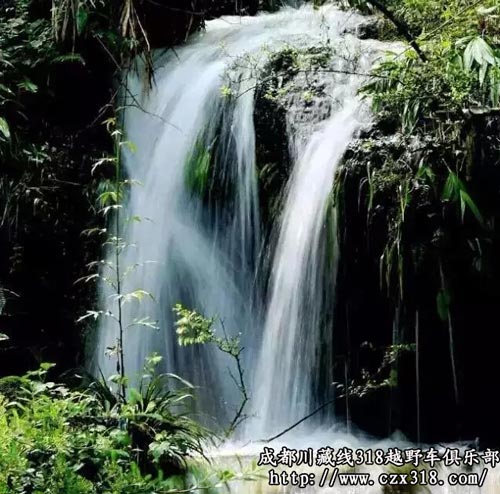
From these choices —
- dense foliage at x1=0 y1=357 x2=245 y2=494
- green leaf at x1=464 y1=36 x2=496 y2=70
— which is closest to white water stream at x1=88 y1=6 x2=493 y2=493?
green leaf at x1=464 y1=36 x2=496 y2=70

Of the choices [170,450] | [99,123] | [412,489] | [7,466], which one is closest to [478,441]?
[412,489]

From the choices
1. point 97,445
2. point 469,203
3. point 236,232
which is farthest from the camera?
point 236,232

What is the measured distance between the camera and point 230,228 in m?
5.88

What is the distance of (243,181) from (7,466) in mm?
3468

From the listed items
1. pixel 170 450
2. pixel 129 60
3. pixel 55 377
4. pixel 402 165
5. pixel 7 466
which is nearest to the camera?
pixel 7 466

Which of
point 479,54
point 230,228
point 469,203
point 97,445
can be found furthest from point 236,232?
point 97,445

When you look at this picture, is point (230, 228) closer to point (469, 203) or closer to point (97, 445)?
point (469, 203)

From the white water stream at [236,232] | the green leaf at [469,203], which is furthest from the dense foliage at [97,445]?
the green leaf at [469,203]

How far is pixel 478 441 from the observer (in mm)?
4531

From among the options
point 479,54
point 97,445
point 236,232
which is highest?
point 479,54

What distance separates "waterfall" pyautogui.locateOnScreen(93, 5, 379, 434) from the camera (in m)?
5.02

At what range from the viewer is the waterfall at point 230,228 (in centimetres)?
502

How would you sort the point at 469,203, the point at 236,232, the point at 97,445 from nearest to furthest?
the point at 97,445 → the point at 469,203 → the point at 236,232

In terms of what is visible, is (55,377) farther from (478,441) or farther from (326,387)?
(478,441)
